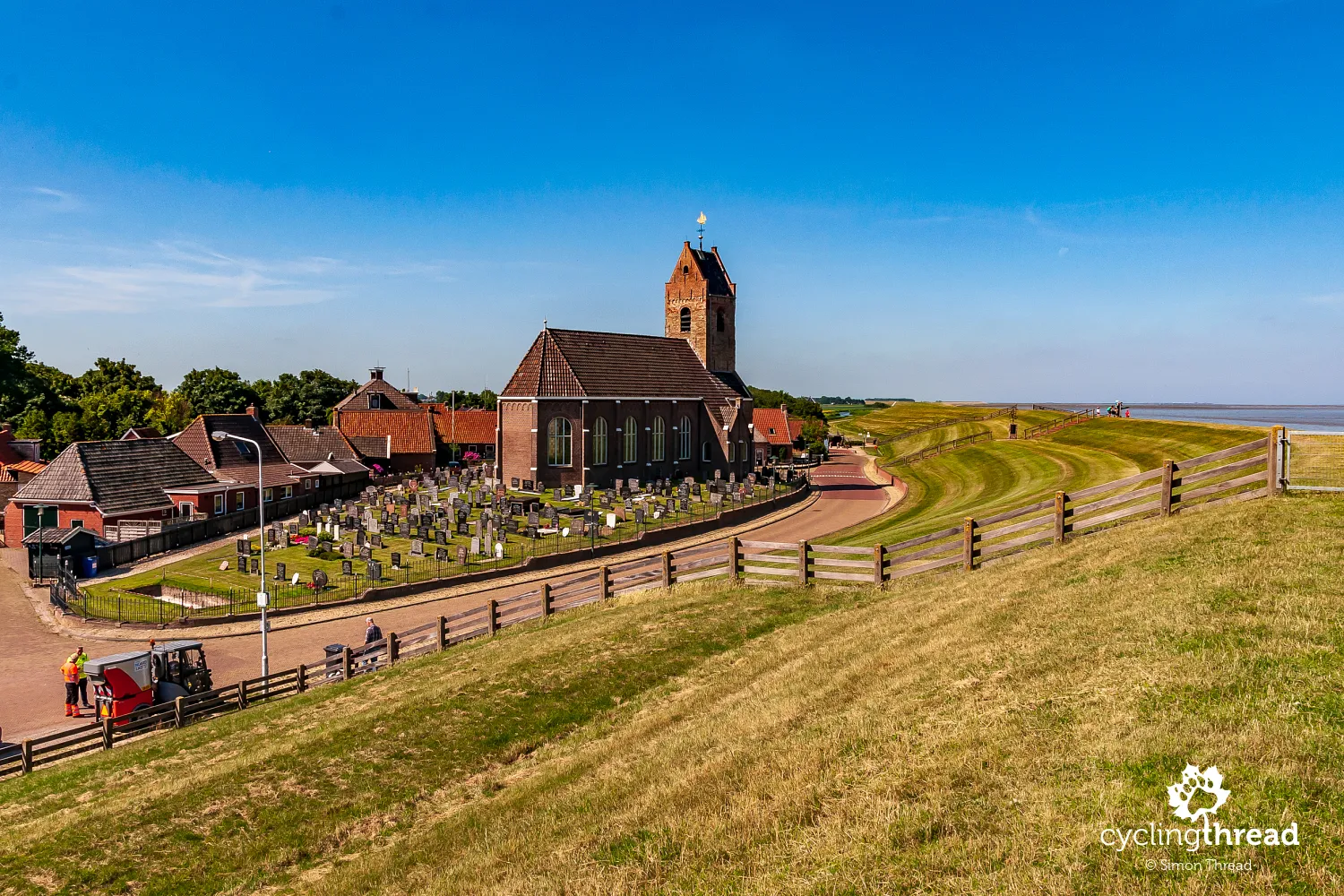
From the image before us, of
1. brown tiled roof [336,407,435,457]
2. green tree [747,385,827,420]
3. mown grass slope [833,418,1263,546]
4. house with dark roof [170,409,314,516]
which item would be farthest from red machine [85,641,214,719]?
green tree [747,385,827,420]

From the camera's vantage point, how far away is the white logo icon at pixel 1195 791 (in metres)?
6.25

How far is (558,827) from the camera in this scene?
342 inches

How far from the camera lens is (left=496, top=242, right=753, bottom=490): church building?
202 ft

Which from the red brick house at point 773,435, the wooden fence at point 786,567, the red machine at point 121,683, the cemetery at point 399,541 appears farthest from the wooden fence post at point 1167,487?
the red brick house at point 773,435

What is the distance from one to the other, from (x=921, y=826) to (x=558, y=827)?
3925 mm

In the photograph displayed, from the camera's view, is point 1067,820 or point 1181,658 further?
point 1181,658

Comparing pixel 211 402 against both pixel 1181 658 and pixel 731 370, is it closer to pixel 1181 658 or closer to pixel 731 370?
pixel 731 370

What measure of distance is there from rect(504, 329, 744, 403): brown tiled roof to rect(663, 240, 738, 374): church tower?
2000 mm

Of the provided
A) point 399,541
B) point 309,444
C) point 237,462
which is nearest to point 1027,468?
point 399,541

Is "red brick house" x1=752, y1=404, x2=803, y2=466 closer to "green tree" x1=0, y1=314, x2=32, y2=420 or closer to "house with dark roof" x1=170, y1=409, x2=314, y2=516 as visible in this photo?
"house with dark roof" x1=170, y1=409, x2=314, y2=516

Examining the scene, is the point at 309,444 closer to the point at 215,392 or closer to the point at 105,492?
the point at 105,492

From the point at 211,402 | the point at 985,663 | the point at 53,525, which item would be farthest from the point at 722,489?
the point at 211,402

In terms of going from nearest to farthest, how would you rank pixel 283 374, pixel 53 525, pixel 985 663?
1. pixel 985 663
2. pixel 53 525
3. pixel 283 374

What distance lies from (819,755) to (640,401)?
2284 inches
